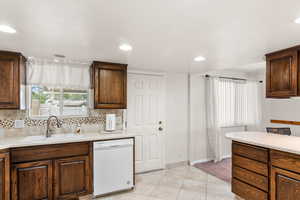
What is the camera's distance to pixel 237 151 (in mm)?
2498

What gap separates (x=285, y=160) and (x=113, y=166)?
90.0 inches

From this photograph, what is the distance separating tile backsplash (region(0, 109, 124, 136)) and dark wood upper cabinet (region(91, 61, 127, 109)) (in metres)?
0.34

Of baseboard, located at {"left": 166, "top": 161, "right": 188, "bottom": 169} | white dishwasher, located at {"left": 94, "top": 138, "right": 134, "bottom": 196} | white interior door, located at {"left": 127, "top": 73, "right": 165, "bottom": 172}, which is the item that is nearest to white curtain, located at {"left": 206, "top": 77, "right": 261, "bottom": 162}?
baseboard, located at {"left": 166, "top": 161, "right": 188, "bottom": 169}

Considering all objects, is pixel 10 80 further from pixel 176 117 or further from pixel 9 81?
pixel 176 117

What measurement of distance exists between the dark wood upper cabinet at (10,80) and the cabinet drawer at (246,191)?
3424 mm

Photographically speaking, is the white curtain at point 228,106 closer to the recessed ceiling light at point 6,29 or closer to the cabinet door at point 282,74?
the cabinet door at point 282,74

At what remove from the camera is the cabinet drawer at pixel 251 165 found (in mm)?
2125

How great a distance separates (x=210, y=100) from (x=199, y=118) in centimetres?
52

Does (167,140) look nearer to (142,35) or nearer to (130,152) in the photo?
(130,152)

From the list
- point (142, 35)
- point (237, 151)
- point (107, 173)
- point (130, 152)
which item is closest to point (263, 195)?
point (237, 151)

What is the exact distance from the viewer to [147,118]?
364cm

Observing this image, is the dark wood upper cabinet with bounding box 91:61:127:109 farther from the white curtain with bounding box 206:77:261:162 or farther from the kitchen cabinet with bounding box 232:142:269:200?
the white curtain with bounding box 206:77:261:162

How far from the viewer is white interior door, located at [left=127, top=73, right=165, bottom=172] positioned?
11.5ft

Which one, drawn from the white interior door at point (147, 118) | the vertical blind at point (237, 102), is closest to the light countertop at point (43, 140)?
the white interior door at point (147, 118)
